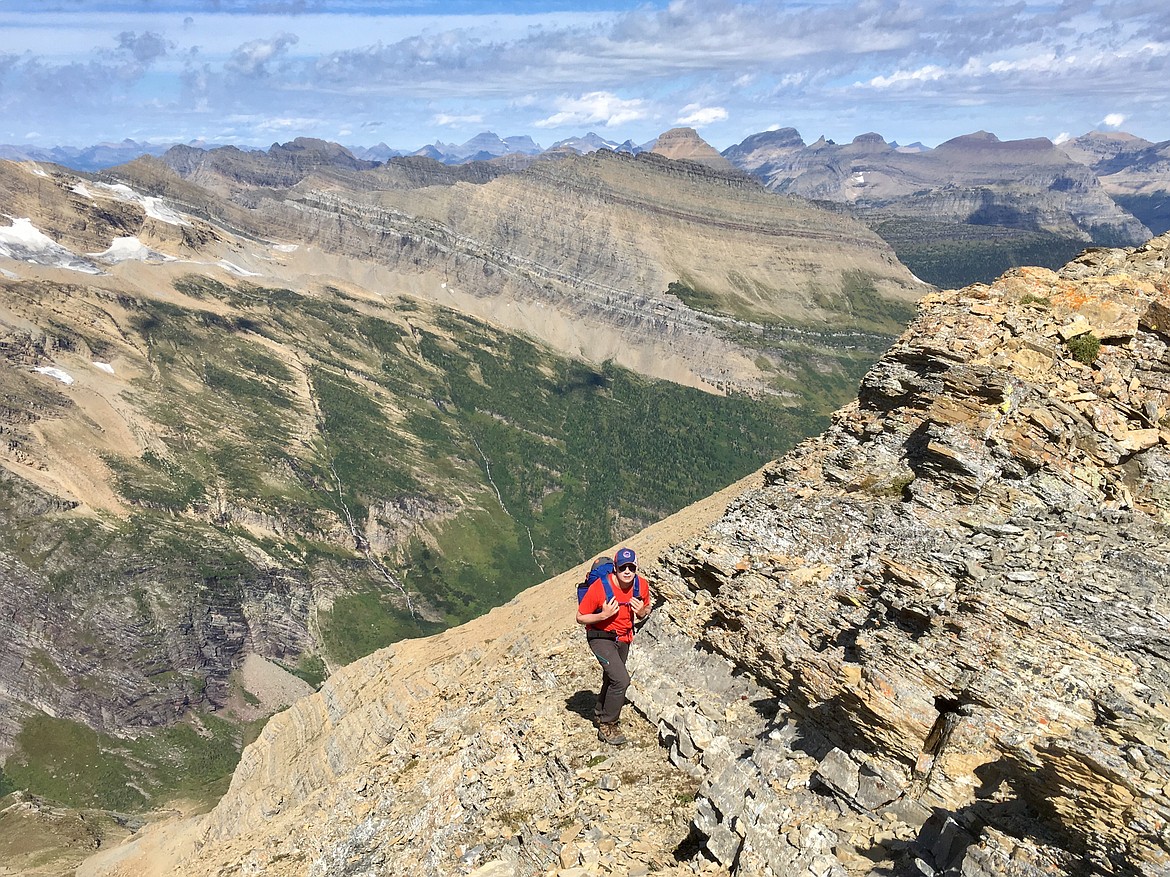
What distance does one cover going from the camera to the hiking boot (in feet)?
80.3

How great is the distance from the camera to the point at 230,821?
1973 inches

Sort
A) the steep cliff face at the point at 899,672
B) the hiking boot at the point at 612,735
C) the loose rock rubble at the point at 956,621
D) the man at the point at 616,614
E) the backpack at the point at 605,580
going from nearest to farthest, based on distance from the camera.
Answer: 1. the loose rock rubble at the point at 956,621
2. the steep cliff face at the point at 899,672
3. the man at the point at 616,614
4. the backpack at the point at 605,580
5. the hiking boot at the point at 612,735

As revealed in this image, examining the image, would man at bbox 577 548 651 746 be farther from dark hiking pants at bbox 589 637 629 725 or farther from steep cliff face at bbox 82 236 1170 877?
steep cliff face at bbox 82 236 1170 877

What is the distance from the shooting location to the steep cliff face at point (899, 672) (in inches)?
644

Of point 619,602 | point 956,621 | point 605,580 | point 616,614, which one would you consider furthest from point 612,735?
point 956,621

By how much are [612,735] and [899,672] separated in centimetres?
948

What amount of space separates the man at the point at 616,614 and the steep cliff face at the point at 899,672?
2.33 metres

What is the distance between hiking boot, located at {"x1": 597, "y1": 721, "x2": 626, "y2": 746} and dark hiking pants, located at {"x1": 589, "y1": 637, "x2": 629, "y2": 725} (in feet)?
0.50

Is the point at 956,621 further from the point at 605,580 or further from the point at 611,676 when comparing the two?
the point at 611,676

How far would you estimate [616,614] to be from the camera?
23.1 meters

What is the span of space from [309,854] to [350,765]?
14.7m

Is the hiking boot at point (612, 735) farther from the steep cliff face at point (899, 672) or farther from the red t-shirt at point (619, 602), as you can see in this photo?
the red t-shirt at point (619, 602)

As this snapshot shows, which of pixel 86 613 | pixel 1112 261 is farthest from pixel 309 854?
pixel 86 613

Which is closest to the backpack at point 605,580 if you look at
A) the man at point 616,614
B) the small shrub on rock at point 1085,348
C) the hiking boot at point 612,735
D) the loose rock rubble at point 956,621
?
the man at point 616,614
